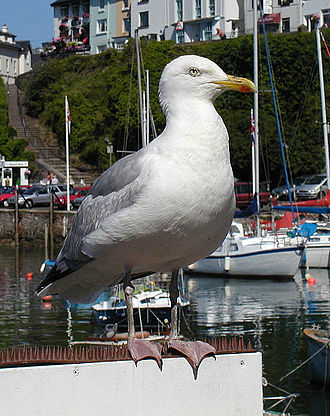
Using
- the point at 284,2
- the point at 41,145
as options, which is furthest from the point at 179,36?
the point at 41,145

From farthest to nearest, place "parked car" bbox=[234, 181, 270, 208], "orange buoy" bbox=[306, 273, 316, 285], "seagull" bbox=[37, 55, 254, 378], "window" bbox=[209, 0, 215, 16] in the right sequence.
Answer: "window" bbox=[209, 0, 215, 16], "parked car" bbox=[234, 181, 270, 208], "orange buoy" bbox=[306, 273, 316, 285], "seagull" bbox=[37, 55, 254, 378]

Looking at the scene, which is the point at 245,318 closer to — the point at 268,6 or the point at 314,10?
the point at 314,10

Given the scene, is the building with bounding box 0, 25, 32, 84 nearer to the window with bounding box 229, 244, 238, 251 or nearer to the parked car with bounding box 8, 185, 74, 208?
the parked car with bounding box 8, 185, 74, 208

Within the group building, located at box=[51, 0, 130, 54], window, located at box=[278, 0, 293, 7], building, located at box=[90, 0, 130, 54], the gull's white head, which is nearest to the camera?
the gull's white head

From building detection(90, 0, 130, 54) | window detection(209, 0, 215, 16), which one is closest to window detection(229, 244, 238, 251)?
window detection(209, 0, 215, 16)

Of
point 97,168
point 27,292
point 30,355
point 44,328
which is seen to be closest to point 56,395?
point 30,355

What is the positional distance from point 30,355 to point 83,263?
35.9 inches

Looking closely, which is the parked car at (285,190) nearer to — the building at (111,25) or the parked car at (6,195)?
the parked car at (6,195)

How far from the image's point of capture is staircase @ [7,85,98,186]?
57.0 metres

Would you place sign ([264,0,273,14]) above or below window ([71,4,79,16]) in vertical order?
below

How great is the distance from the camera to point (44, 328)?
21.1m

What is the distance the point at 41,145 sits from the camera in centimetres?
6391

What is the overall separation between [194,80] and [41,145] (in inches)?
2348

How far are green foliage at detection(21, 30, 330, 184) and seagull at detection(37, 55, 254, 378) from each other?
119 ft
